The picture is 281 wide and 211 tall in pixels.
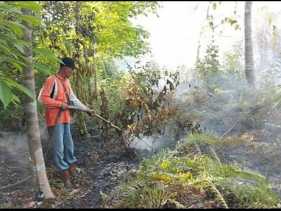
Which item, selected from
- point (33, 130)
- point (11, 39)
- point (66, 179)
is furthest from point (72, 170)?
point (11, 39)

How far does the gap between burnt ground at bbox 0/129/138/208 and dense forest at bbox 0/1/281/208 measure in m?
0.02

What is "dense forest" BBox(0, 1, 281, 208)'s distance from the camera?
5141 millimetres

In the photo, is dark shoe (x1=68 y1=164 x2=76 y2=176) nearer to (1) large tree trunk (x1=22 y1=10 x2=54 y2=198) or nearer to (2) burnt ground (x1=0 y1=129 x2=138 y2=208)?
(2) burnt ground (x1=0 y1=129 x2=138 y2=208)

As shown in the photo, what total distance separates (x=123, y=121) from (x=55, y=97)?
144 cm

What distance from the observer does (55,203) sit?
557 cm

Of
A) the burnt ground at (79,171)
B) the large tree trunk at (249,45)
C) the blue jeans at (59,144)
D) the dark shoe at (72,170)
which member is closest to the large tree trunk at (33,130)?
the burnt ground at (79,171)

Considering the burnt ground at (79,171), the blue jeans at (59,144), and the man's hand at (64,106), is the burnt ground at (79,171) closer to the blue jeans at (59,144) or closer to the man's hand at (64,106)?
the blue jeans at (59,144)

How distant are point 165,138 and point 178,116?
38cm

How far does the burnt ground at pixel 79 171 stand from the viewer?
5.76 meters

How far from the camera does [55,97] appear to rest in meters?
6.39

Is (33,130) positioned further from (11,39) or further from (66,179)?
(11,39)

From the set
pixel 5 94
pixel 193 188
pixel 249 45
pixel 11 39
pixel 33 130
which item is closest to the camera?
pixel 5 94

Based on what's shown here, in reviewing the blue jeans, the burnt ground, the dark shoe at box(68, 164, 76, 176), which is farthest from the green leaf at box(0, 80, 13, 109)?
the dark shoe at box(68, 164, 76, 176)

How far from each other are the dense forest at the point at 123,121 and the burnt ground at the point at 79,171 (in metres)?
0.02
